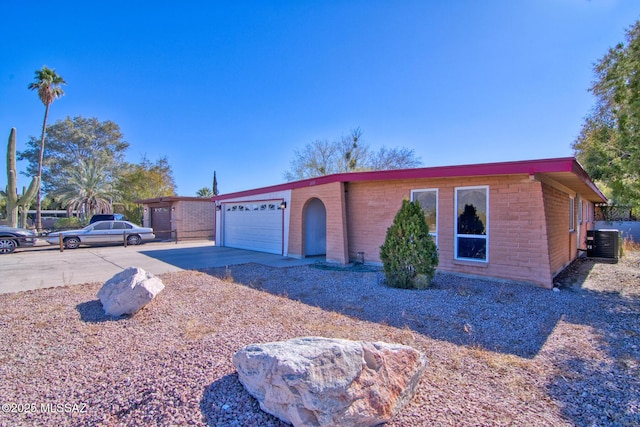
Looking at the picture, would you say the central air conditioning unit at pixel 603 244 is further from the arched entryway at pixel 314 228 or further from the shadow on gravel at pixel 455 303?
the arched entryway at pixel 314 228

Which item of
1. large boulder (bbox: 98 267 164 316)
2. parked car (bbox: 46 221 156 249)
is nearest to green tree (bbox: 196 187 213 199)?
parked car (bbox: 46 221 156 249)

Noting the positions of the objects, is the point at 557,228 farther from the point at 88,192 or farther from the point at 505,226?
the point at 88,192

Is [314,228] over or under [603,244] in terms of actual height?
over

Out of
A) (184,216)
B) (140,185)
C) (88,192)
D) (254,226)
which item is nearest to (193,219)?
(184,216)

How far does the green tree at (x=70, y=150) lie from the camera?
33.5 metres

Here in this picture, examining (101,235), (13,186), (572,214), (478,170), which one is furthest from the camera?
(13,186)

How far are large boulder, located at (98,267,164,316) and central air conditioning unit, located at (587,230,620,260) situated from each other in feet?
43.1

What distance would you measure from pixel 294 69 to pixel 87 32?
705cm

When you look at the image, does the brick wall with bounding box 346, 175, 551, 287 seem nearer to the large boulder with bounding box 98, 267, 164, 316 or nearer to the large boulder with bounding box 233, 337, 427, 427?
the large boulder with bounding box 233, 337, 427, 427

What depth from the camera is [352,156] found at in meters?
28.5

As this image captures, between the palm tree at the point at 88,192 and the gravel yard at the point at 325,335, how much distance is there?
22610mm

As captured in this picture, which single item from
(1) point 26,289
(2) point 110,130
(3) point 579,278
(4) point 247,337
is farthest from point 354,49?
(2) point 110,130

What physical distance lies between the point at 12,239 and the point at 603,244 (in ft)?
74.9

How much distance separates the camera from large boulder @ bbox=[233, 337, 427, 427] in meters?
2.30
